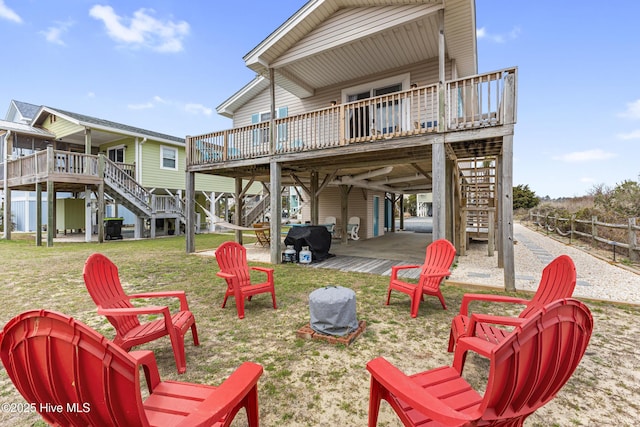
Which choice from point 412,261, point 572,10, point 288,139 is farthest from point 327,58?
point 572,10

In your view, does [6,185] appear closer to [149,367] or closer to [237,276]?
[237,276]

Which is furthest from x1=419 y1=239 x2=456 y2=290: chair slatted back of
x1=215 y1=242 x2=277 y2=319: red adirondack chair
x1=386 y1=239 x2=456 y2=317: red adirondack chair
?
x1=215 y1=242 x2=277 y2=319: red adirondack chair

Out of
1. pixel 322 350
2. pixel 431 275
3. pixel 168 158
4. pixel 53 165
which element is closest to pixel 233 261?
pixel 322 350

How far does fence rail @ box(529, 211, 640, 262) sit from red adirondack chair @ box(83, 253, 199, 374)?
10.2m

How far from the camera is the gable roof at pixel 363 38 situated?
21.0ft

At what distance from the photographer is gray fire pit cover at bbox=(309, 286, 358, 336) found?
10.5 ft

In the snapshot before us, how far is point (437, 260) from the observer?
4.37m

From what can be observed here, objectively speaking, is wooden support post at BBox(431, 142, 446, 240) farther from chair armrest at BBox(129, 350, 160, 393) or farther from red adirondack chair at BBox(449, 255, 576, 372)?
chair armrest at BBox(129, 350, 160, 393)

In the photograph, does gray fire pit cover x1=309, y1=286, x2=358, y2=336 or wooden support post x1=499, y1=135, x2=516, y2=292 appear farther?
wooden support post x1=499, y1=135, x2=516, y2=292

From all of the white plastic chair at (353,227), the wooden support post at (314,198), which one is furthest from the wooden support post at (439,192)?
the white plastic chair at (353,227)

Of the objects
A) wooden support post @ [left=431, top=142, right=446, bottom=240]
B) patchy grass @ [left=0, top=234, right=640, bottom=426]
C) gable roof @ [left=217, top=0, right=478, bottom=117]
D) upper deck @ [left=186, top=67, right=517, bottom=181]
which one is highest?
gable roof @ [left=217, top=0, right=478, bottom=117]

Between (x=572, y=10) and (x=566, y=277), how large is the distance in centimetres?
1342

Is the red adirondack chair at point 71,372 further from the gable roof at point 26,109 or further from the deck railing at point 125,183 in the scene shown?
the gable roof at point 26,109

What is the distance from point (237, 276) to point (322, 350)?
1.78m
